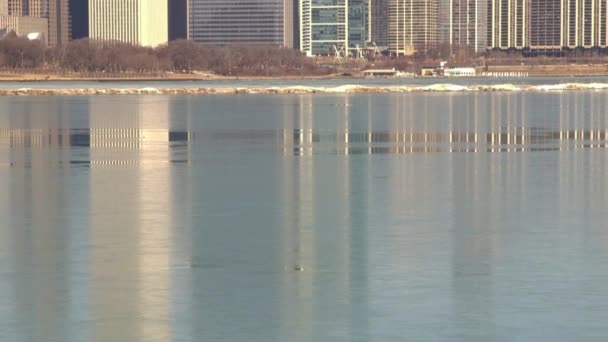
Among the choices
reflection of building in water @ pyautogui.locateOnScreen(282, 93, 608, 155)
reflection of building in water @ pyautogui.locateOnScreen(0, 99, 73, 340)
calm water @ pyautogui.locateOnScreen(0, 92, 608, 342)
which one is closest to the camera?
calm water @ pyautogui.locateOnScreen(0, 92, 608, 342)

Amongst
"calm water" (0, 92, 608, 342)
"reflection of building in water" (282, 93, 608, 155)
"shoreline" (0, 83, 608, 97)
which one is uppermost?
"shoreline" (0, 83, 608, 97)

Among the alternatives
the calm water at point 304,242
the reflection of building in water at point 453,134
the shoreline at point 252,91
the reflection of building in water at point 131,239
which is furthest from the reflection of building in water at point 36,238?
the shoreline at point 252,91

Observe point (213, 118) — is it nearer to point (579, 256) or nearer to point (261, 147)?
point (261, 147)

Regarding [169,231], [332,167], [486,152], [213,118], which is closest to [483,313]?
[169,231]

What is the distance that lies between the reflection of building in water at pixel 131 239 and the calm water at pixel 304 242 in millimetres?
40

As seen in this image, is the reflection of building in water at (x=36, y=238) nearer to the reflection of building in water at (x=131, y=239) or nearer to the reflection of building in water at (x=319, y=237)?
the reflection of building in water at (x=131, y=239)

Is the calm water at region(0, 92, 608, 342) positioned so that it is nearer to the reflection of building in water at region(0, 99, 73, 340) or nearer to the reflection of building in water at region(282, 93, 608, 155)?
the reflection of building in water at region(0, 99, 73, 340)

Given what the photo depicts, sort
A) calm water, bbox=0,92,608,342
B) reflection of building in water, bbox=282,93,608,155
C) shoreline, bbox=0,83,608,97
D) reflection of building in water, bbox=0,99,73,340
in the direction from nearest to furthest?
calm water, bbox=0,92,608,342 → reflection of building in water, bbox=0,99,73,340 → reflection of building in water, bbox=282,93,608,155 → shoreline, bbox=0,83,608,97

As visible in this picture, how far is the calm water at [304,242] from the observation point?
42.4 ft

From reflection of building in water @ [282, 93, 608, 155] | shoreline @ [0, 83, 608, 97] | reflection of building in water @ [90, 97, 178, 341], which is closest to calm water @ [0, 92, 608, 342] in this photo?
reflection of building in water @ [90, 97, 178, 341]

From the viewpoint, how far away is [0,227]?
758 inches

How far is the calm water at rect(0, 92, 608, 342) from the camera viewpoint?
508 inches

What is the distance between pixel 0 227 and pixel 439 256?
21.9 feet

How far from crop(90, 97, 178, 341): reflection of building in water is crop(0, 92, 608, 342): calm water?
0.04 m
